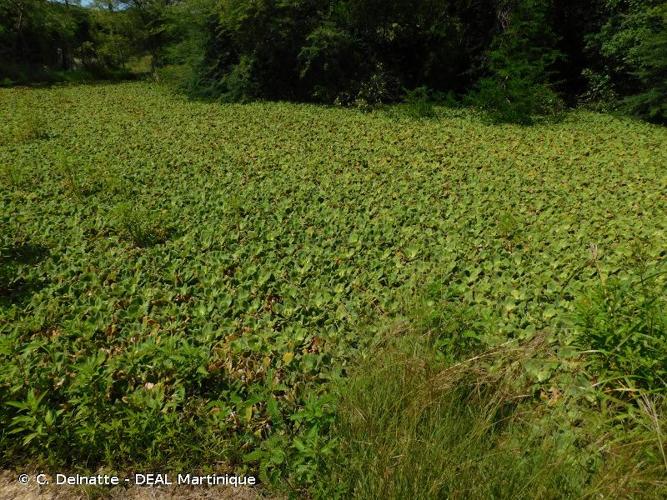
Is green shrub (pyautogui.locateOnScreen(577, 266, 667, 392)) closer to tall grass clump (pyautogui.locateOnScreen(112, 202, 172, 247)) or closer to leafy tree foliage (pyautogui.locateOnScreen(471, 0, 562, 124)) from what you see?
tall grass clump (pyautogui.locateOnScreen(112, 202, 172, 247))

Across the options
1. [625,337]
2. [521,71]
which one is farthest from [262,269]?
[521,71]

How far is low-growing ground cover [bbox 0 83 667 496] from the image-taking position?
2.28 m

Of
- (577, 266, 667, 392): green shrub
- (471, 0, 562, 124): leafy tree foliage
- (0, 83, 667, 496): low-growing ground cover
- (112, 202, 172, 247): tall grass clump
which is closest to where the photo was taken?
(577, 266, 667, 392): green shrub

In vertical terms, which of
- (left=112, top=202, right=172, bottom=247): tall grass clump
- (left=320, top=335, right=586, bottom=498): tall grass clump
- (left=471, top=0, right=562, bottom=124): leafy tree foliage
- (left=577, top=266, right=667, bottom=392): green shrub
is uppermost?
(left=471, top=0, right=562, bottom=124): leafy tree foliage

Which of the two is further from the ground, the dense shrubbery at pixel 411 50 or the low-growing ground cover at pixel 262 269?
the dense shrubbery at pixel 411 50

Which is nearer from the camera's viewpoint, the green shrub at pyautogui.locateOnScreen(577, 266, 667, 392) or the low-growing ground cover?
the green shrub at pyautogui.locateOnScreen(577, 266, 667, 392)

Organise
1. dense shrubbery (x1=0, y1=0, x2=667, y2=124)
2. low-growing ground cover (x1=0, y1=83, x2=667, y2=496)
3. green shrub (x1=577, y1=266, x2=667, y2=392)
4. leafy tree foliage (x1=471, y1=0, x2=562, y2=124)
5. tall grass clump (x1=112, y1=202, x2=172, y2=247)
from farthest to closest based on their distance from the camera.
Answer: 1. dense shrubbery (x1=0, y1=0, x2=667, y2=124)
2. leafy tree foliage (x1=471, y1=0, x2=562, y2=124)
3. tall grass clump (x1=112, y1=202, x2=172, y2=247)
4. low-growing ground cover (x1=0, y1=83, x2=667, y2=496)
5. green shrub (x1=577, y1=266, x2=667, y2=392)

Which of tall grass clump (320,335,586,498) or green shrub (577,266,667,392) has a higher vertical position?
green shrub (577,266,667,392)

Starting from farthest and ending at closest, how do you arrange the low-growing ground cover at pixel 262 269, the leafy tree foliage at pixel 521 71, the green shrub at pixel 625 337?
the leafy tree foliage at pixel 521 71 < the low-growing ground cover at pixel 262 269 < the green shrub at pixel 625 337

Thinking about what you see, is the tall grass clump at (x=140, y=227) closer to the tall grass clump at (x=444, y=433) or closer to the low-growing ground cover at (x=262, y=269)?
the low-growing ground cover at (x=262, y=269)

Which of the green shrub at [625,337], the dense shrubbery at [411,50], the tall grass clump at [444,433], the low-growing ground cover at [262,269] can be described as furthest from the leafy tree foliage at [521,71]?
the tall grass clump at [444,433]

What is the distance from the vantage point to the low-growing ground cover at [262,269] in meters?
2.28

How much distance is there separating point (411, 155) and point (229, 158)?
2746 mm

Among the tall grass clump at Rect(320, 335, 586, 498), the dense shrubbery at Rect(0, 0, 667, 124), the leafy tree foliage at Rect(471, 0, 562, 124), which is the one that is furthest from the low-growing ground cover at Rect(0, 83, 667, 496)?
the dense shrubbery at Rect(0, 0, 667, 124)
